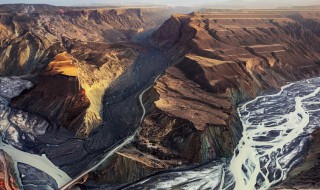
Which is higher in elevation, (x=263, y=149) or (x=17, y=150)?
(x=263, y=149)

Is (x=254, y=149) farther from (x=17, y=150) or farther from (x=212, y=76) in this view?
(x=17, y=150)

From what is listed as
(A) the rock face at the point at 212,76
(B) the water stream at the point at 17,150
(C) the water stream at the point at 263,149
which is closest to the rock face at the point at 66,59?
(B) the water stream at the point at 17,150

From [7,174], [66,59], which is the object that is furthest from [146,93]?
[7,174]

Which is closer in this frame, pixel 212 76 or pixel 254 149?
pixel 254 149

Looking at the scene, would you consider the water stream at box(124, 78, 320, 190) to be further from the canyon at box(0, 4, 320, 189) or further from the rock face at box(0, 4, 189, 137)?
the rock face at box(0, 4, 189, 137)

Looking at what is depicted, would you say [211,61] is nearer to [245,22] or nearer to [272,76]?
[272,76]

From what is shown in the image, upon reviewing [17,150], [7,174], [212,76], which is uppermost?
[212,76]

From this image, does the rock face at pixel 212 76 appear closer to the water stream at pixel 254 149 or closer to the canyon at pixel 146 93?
the canyon at pixel 146 93
